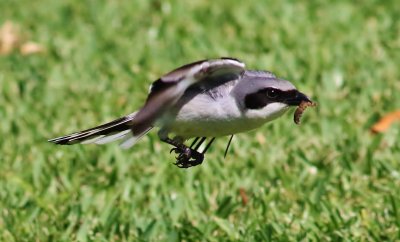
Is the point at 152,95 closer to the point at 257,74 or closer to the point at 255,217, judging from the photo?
the point at 257,74

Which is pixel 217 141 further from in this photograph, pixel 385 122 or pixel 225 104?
pixel 225 104

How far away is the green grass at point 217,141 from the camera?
209 inches

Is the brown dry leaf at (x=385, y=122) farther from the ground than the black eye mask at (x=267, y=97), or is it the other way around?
the brown dry leaf at (x=385, y=122)

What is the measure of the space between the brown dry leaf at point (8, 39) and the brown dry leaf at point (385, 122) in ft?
10.8

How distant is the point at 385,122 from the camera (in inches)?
256

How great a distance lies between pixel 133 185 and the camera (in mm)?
5781

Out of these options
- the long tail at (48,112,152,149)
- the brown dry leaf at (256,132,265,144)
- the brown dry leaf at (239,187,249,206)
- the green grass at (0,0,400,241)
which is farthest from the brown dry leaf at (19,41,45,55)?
the long tail at (48,112,152,149)

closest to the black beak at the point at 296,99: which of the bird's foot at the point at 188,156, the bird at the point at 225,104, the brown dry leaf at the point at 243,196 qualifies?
the bird at the point at 225,104

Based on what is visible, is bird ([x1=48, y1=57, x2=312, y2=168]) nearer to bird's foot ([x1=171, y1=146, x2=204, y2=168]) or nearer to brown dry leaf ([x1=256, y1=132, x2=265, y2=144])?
bird's foot ([x1=171, y1=146, x2=204, y2=168])

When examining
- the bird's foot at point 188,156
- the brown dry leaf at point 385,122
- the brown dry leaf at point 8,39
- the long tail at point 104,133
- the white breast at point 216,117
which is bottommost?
the bird's foot at point 188,156

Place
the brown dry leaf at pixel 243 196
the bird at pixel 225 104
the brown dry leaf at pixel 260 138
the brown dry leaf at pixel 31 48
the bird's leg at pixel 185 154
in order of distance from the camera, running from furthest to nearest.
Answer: the brown dry leaf at pixel 31 48
the brown dry leaf at pixel 260 138
the brown dry leaf at pixel 243 196
the bird's leg at pixel 185 154
the bird at pixel 225 104

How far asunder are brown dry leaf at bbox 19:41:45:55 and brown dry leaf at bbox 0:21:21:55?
90 mm

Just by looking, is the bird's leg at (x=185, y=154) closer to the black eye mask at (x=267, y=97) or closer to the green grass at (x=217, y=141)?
the black eye mask at (x=267, y=97)

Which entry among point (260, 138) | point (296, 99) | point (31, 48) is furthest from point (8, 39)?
point (296, 99)
